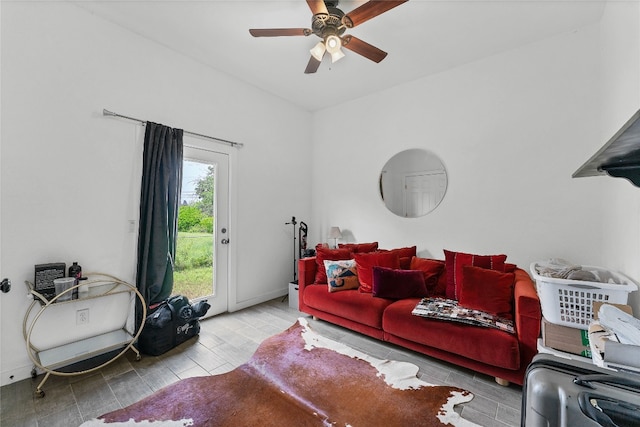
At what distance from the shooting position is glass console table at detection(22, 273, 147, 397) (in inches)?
82.7

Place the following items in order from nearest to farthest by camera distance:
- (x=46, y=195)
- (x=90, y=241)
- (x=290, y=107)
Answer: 1. (x=46, y=195)
2. (x=90, y=241)
3. (x=290, y=107)

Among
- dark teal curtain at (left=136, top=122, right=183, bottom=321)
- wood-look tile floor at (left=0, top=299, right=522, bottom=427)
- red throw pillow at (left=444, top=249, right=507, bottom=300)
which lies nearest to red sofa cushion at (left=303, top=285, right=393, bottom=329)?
wood-look tile floor at (left=0, top=299, right=522, bottom=427)

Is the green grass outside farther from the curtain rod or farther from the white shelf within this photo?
the curtain rod

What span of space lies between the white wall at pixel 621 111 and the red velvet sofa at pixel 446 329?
0.59 meters

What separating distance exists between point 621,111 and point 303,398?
3.01 metres

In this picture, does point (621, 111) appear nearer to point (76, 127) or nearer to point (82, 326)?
point (76, 127)

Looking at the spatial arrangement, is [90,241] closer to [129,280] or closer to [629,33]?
[129,280]

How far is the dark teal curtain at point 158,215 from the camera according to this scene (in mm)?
2688

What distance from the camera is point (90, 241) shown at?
2453 mm

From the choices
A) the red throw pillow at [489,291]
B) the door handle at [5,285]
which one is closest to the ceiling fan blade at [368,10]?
the red throw pillow at [489,291]

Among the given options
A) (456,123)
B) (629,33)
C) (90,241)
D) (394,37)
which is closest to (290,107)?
(394,37)

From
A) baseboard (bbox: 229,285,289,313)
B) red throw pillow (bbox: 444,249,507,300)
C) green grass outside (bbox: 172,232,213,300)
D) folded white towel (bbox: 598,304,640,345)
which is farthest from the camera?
baseboard (bbox: 229,285,289,313)

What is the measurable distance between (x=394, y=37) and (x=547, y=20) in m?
1.34

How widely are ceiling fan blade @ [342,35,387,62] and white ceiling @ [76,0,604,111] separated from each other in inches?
10.0
